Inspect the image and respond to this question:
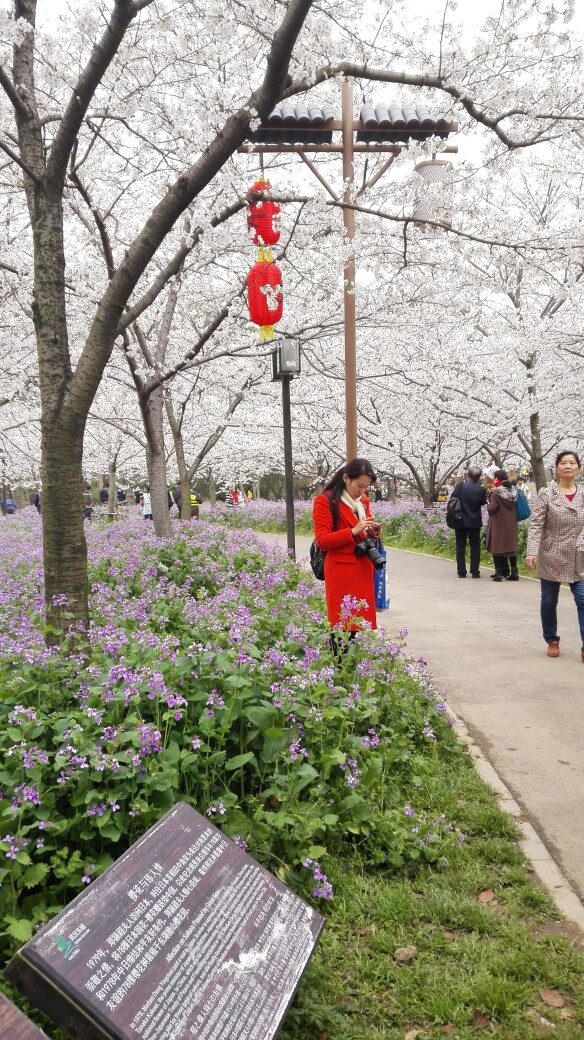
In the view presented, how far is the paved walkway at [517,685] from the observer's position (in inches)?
156

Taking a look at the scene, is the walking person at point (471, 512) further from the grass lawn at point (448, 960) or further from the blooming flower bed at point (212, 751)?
the grass lawn at point (448, 960)

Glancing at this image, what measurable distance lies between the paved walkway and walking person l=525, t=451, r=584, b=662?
0.55 metres

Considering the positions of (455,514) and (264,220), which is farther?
(455,514)

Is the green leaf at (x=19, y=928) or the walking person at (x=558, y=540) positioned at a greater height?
the walking person at (x=558, y=540)

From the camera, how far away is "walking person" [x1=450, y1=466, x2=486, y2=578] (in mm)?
12008

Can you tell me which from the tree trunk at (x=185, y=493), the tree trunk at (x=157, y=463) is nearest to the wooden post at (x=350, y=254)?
the tree trunk at (x=157, y=463)

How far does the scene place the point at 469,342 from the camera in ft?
59.7

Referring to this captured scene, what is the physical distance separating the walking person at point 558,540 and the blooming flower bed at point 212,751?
2572 mm

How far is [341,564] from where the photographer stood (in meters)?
5.14

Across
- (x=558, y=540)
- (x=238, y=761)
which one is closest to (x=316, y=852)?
(x=238, y=761)

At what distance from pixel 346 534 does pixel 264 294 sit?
3.20m

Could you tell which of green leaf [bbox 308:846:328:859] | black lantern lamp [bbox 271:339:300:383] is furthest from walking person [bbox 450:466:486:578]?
green leaf [bbox 308:846:328:859]

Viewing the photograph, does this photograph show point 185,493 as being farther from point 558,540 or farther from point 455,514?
point 558,540

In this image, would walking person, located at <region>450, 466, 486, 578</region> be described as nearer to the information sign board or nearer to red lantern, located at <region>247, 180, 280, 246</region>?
red lantern, located at <region>247, 180, 280, 246</region>
